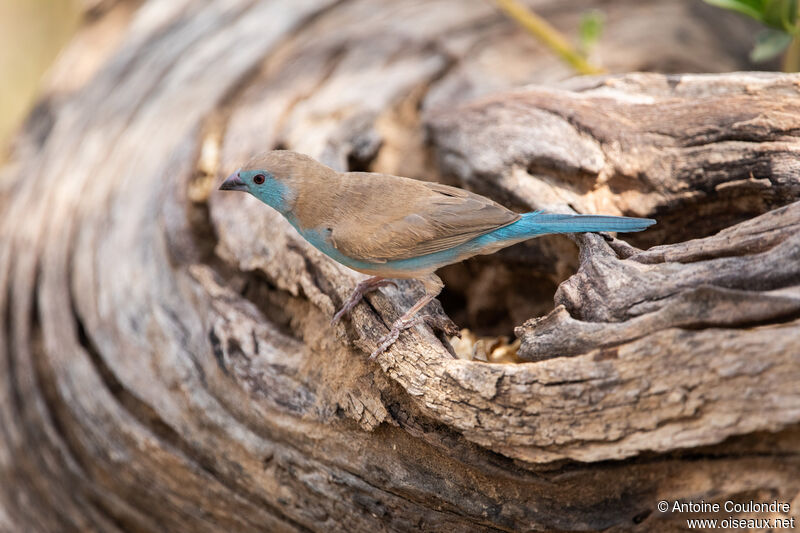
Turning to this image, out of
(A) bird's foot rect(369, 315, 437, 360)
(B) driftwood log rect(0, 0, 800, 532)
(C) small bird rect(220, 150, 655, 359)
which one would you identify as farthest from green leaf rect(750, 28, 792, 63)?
(A) bird's foot rect(369, 315, 437, 360)

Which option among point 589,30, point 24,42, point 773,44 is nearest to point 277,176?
point 589,30

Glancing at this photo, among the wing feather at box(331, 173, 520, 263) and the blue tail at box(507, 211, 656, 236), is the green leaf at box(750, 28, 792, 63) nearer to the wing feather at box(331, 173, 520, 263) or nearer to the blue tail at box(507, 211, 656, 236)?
the blue tail at box(507, 211, 656, 236)

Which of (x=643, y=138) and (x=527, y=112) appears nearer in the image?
(x=643, y=138)

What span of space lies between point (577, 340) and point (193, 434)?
6.10 ft

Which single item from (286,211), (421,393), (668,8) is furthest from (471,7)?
(421,393)

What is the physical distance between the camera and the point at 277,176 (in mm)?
3205

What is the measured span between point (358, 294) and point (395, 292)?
206mm

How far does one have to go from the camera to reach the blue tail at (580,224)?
267 centimetres

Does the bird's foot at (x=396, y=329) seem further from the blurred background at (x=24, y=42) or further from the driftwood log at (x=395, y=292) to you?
the blurred background at (x=24, y=42)

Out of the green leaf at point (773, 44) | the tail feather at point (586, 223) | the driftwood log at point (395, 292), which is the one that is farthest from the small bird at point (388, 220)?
the green leaf at point (773, 44)

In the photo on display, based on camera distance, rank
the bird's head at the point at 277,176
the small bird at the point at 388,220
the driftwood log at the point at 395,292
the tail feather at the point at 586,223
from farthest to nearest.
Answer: the bird's head at the point at 277,176, the small bird at the point at 388,220, the tail feather at the point at 586,223, the driftwood log at the point at 395,292

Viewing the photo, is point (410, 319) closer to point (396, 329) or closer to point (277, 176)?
point (396, 329)

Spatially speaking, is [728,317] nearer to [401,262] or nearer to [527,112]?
[401,262]

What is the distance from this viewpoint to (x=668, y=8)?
532 centimetres
